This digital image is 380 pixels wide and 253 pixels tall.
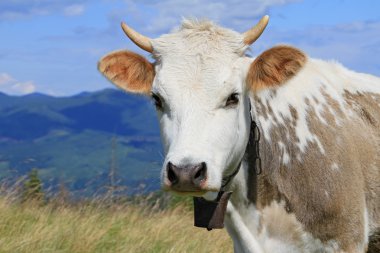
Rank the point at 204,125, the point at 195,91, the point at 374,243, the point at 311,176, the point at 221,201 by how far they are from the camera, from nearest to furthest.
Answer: the point at 204,125
the point at 195,91
the point at 221,201
the point at 311,176
the point at 374,243

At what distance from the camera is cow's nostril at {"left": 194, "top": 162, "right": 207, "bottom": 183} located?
229 inches

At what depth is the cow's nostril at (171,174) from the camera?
5796 mm

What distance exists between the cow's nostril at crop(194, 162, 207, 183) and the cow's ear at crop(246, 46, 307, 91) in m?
1.12

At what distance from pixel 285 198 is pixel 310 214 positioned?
0.84 ft

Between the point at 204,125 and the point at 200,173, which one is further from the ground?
the point at 204,125

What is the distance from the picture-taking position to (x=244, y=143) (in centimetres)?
675

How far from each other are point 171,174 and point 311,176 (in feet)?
5.92

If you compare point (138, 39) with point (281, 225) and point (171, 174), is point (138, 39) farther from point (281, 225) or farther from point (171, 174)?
point (281, 225)

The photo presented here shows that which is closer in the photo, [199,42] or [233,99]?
[233,99]

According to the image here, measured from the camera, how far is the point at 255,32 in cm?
686

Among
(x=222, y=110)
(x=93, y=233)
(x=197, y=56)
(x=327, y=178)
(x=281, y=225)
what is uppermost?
(x=197, y=56)

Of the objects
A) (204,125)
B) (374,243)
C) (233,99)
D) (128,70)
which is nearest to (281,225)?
(374,243)

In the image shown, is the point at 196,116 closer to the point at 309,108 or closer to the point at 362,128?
the point at 309,108

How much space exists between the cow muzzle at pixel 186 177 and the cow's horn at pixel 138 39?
150 cm
